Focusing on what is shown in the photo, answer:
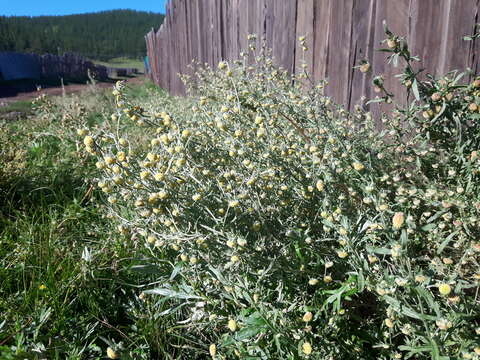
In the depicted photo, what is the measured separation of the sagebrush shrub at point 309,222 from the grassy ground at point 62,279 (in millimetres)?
287

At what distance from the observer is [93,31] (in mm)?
66562

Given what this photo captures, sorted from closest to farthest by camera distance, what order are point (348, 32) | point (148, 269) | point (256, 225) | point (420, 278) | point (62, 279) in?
point (420, 278)
point (256, 225)
point (148, 269)
point (62, 279)
point (348, 32)

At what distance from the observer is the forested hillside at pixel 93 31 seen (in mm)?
49156

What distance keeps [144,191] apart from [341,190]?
870 millimetres

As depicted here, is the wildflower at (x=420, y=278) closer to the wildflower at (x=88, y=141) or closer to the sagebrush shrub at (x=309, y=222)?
the sagebrush shrub at (x=309, y=222)

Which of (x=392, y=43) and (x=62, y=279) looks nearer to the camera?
(x=392, y=43)

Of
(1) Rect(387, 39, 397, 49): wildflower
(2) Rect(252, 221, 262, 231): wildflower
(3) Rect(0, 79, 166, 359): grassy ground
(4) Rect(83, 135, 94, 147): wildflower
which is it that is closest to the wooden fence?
(1) Rect(387, 39, 397, 49): wildflower

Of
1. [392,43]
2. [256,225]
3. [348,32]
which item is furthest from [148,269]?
[348,32]

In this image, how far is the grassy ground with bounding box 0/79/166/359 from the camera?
1779mm

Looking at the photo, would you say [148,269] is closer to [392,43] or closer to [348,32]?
[392,43]

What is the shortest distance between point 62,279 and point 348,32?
2830 millimetres

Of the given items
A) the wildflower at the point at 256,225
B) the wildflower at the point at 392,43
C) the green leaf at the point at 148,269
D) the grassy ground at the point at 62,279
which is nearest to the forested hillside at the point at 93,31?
the grassy ground at the point at 62,279

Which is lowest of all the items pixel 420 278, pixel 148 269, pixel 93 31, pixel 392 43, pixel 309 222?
pixel 148 269

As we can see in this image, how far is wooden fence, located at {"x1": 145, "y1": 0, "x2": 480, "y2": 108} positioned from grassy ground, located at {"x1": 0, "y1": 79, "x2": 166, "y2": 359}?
5.87 ft
